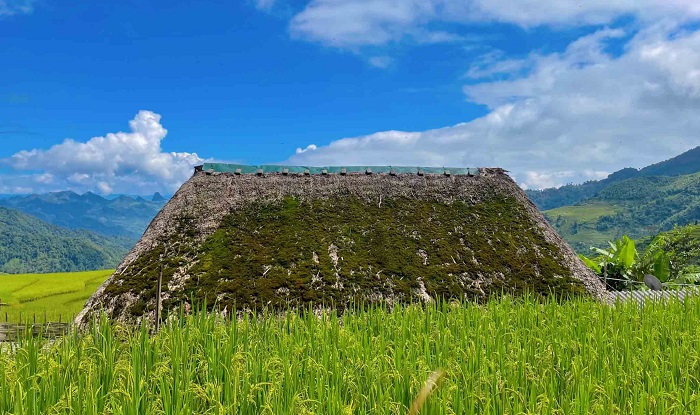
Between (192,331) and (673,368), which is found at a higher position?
(192,331)

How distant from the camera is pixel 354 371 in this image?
4.38 meters

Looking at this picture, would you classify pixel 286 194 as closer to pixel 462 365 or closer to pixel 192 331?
pixel 192 331

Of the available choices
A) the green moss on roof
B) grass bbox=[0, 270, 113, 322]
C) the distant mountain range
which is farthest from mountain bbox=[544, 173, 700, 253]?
the green moss on roof

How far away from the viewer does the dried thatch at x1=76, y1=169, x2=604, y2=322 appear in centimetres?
1099

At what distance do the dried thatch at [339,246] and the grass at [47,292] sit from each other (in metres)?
11.1

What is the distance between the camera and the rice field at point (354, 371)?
3639mm

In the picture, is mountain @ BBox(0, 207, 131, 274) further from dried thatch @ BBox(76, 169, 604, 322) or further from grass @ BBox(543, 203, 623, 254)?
dried thatch @ BBox(76, 169, 604, 322)

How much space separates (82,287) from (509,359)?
2703 centimetres

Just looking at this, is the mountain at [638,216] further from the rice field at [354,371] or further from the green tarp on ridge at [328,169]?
the rice field at [354,371]

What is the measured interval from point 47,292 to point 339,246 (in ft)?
67.7

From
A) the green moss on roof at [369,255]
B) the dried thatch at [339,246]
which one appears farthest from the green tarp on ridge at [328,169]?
the green moss on roof at [369,255]

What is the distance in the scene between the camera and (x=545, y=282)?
12.5m

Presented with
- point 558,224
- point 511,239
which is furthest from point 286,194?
point 558,224

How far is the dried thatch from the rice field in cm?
382
